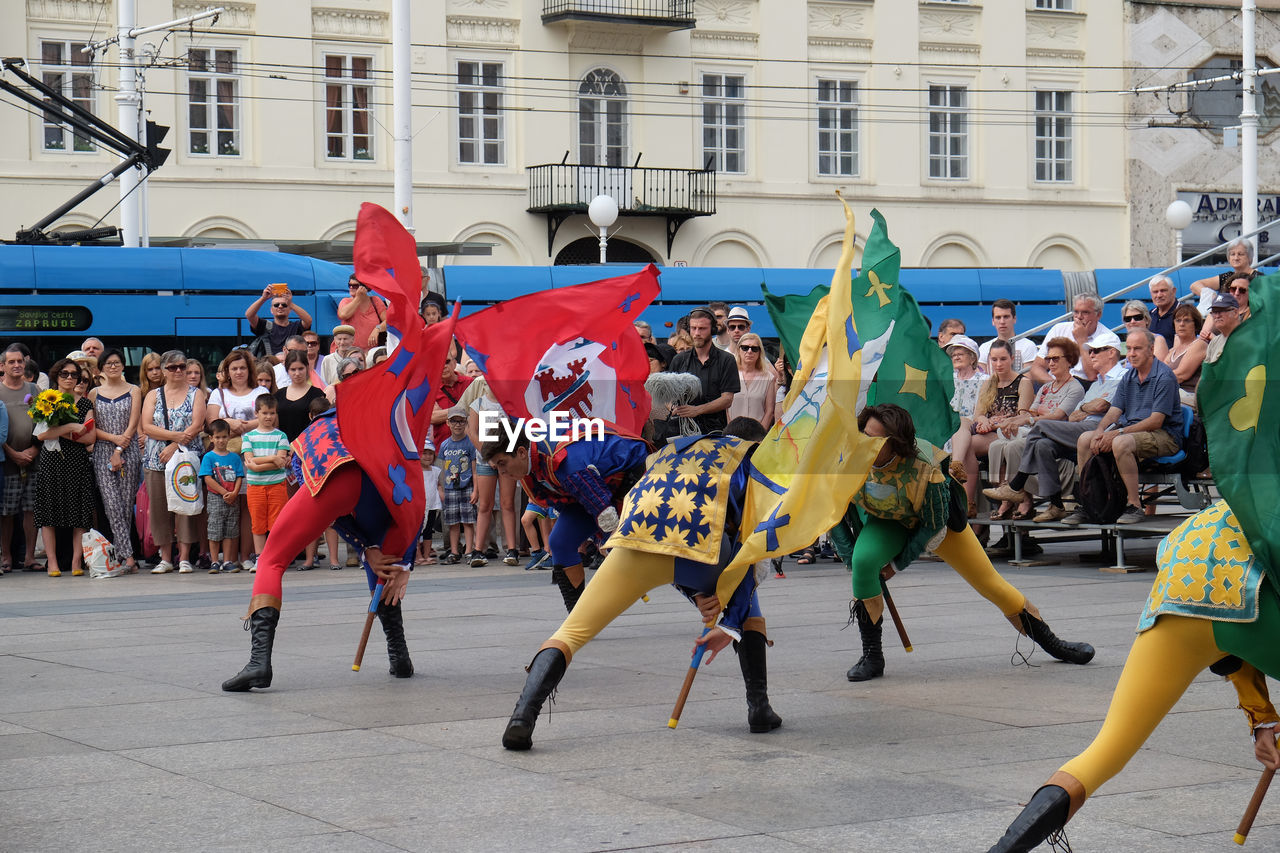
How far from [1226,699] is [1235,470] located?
3044 millimetres

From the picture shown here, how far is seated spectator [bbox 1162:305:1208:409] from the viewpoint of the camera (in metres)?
12.9

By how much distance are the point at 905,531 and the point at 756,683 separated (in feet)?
5.52

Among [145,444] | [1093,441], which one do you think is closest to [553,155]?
[145,444]

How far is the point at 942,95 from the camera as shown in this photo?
38.0m

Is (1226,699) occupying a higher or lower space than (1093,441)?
lower

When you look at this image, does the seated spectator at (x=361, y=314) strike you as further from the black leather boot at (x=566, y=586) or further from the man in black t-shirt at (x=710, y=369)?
the black leather boot at (x=566, y=586)

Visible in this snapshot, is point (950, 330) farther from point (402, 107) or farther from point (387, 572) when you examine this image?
point (387, 572)

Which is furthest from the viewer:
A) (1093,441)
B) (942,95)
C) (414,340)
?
(942,95)

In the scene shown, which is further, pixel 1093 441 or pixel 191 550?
pixel 191 550

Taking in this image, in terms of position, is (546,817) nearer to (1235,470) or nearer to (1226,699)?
(1235,470)

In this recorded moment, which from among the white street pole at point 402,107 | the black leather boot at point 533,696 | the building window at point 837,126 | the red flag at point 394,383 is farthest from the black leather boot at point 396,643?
the building window at point 837,126

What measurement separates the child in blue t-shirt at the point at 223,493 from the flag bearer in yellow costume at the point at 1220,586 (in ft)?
35.7

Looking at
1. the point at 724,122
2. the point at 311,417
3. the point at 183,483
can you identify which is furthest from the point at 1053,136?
the point at 183,483

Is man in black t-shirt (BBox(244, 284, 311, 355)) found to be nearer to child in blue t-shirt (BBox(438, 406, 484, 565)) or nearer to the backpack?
child in blue t-shirt (BBox(438, 406, 484, 565))
